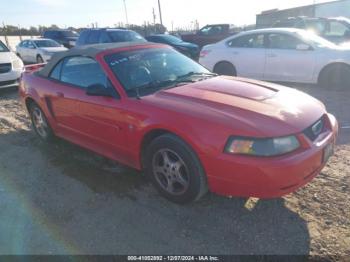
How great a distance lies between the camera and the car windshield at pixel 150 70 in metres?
3.56

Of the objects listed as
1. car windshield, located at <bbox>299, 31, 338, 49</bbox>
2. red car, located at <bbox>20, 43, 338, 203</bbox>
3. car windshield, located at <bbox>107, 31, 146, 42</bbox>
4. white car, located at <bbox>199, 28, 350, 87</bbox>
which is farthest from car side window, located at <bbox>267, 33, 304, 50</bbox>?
car windshield, located at <bbox>107, 31, 146, 42</bbox>

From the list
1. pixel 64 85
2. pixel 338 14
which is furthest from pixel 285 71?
pixel 338 14

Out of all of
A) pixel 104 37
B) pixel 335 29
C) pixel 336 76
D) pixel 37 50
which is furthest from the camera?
pixel 37 50

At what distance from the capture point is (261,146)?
2633 millimetres

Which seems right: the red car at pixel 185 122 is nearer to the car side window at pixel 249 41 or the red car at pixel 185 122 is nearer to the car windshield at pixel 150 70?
the car windshield at pixel 150 70

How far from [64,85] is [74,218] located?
1.91m

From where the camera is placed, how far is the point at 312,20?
12.1 meters

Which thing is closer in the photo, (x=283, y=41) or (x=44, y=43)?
(x=283, y=41)

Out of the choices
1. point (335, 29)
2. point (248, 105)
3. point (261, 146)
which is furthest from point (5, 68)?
point (335, 29)

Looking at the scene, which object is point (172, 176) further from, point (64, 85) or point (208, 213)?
point (64, 85)

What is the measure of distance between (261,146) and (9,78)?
28.4 ft

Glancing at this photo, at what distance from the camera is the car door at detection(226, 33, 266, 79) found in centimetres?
796

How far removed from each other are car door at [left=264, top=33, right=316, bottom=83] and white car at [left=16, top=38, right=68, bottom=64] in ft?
33.0

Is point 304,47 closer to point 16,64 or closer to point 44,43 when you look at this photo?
point 16,64
